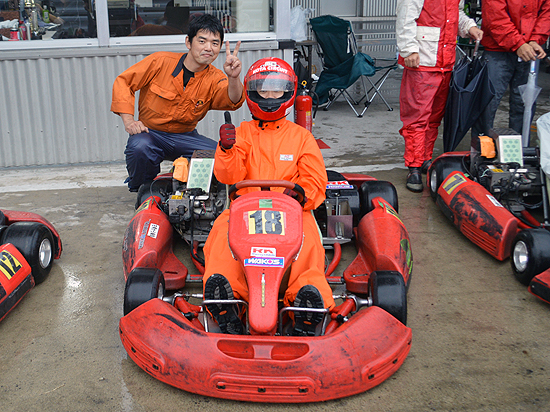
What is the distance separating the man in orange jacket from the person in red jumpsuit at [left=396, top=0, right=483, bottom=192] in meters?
1.67

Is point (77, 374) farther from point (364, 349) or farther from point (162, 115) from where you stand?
point (162, 115)

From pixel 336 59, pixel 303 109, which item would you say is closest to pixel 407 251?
pixel 303 109

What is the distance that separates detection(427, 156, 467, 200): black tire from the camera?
4.64m

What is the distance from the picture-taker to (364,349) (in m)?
2.57

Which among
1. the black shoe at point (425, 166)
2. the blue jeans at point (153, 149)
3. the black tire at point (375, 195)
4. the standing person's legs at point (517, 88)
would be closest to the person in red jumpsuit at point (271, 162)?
the black tire at point (375, 195)

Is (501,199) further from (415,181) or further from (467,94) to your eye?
(467,94)

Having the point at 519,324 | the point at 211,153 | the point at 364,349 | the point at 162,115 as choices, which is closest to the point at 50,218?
the point at 162,115

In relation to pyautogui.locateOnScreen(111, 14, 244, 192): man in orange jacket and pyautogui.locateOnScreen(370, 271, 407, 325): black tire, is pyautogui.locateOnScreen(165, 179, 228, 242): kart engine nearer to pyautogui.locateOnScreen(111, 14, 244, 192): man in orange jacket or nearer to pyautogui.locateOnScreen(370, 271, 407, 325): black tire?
pyautogui.locateOnScreen(111, 14, 244, 192): man in orange jacket

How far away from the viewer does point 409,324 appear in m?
3.19

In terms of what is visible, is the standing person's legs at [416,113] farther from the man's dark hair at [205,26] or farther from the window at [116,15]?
the man's dark hair at [205,26]

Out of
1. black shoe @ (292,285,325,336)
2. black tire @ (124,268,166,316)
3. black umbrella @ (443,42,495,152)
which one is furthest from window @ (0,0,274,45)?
black shoe @ (292,285,325,336)

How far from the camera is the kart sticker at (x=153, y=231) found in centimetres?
360

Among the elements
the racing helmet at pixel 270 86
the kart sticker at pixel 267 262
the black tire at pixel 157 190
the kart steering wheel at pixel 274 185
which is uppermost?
the racing helmet at pixel 270 86

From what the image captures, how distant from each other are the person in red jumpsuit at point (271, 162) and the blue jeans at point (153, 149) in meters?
1.21
